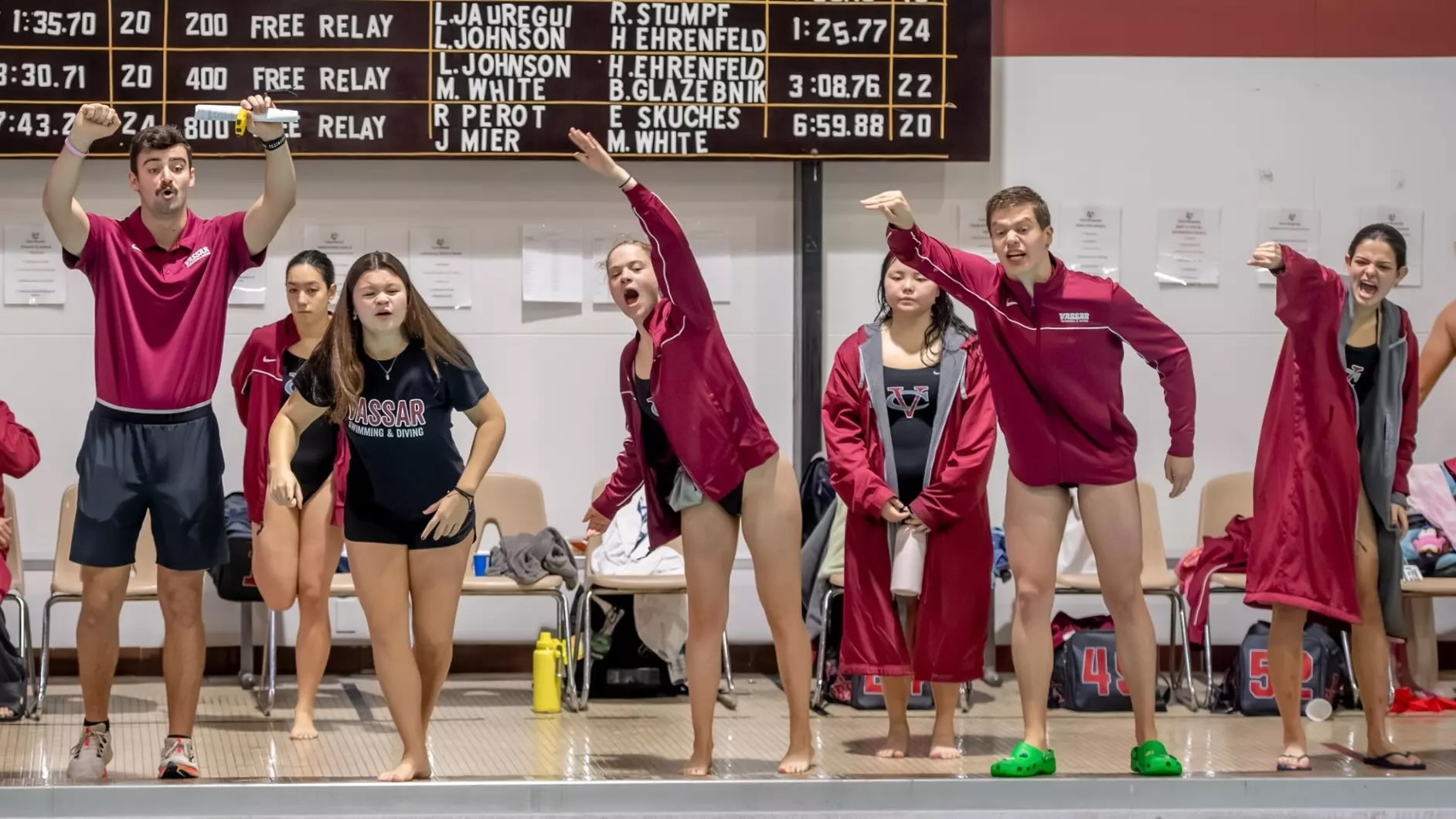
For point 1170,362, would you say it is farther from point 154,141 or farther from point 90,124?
point 90,124

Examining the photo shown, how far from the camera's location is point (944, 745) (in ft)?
16.8

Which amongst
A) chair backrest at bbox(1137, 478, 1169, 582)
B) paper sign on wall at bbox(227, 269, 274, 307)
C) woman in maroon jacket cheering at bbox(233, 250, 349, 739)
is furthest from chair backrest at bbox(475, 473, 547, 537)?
chair backrest at bbox(1137, 478, 1169, 582)

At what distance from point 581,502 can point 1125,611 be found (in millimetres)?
2975

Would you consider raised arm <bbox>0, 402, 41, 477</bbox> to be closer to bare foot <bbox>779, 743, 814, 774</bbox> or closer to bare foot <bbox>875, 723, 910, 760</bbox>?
bare foot <bbox>779, 743, 814, 774</bbox>

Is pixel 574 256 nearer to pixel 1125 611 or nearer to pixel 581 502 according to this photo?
pixel 581 502

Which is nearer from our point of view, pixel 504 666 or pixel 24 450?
pixel 24 450

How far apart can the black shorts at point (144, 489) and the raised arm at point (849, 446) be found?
1.94m

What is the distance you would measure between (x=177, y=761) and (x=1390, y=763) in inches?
135

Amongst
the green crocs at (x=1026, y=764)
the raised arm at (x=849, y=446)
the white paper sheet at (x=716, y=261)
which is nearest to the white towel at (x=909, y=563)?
the raised arm at (x=849, y=446)

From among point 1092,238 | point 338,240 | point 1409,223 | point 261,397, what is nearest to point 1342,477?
point 1092,238

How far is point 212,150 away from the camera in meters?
6.25

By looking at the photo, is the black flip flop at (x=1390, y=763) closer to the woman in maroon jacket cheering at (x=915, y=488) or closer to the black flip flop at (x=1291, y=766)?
the black flip flop at (x=1291, y=766)

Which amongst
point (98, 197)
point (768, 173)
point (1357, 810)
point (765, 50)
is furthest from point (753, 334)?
point (1357, 810)

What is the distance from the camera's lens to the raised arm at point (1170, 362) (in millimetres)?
4383
